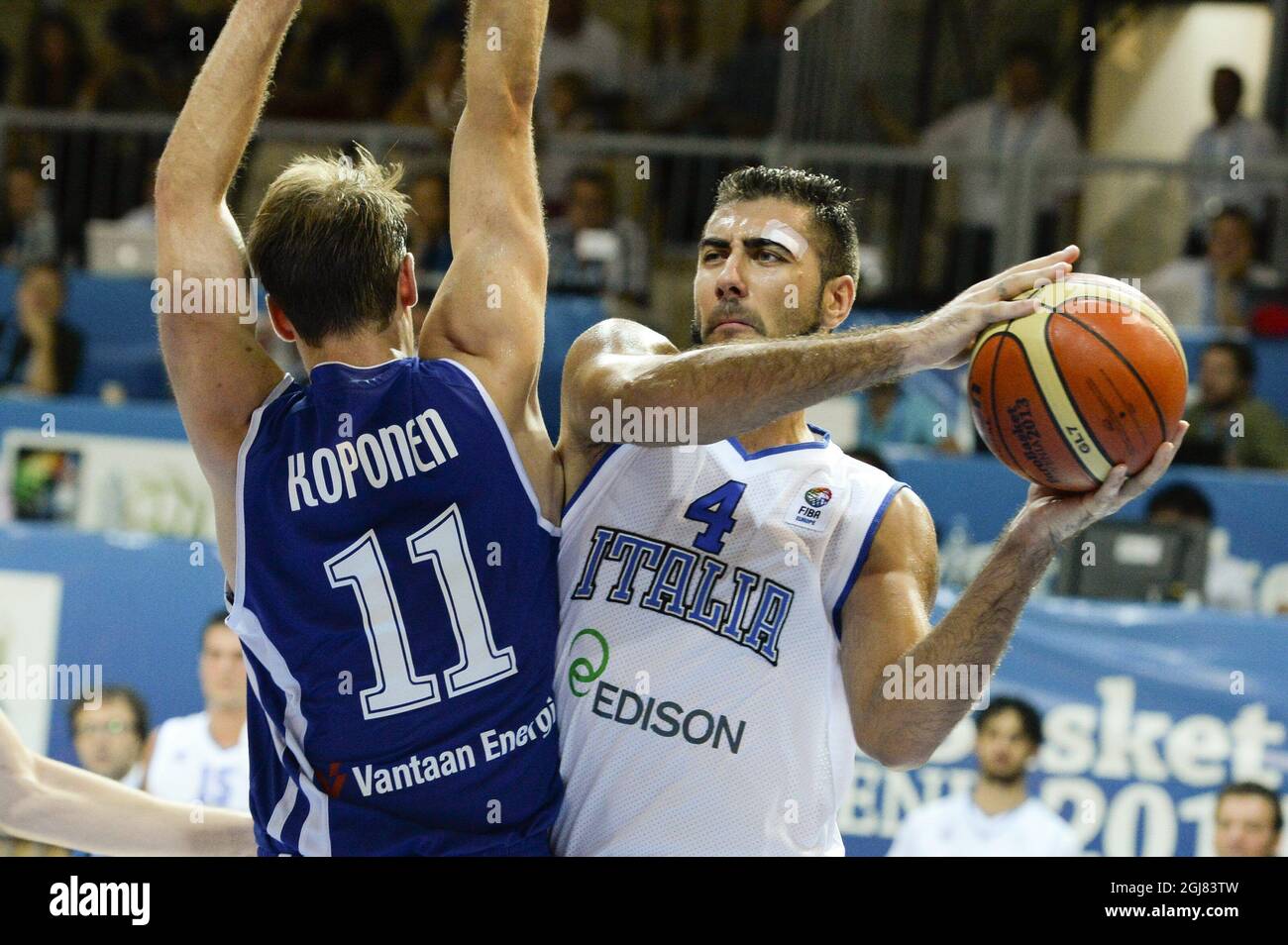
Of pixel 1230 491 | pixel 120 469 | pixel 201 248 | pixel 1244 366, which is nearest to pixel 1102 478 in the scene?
pixel 201 248

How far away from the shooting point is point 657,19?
12.4 metres

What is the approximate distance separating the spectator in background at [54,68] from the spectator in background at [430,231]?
3873mm

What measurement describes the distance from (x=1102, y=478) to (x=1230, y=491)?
5.13 metres

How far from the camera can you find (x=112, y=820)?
3.96m

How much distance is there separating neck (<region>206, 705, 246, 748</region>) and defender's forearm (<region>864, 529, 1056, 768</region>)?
4449mm

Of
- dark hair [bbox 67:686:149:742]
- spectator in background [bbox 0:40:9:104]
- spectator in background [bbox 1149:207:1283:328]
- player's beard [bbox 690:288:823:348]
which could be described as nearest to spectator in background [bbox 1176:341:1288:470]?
spectator in background [bbox 1149:207:1283:328]

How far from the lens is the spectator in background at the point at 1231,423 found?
865 cm

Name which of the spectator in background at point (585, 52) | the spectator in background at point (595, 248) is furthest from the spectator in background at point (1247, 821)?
the spectator in background at point (585, 52)

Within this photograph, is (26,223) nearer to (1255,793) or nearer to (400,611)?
(1255,793)

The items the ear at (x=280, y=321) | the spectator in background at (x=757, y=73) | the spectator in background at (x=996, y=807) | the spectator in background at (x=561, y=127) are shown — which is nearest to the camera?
the ear at (x=280, y=321)

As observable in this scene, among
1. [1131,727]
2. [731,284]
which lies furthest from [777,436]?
[1131,727]

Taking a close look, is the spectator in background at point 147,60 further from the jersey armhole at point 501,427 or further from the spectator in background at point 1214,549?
the jersey armhole at point 501,427

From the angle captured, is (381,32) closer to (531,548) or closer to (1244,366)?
(1244,366)

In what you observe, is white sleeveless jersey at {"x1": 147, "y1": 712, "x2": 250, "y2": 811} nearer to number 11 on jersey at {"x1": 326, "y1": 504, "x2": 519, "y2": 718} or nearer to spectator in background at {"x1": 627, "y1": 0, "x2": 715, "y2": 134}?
A: number 11 on jersey at {"x1": 326, "y1": 504, "x2": 519, "y2": 718}
